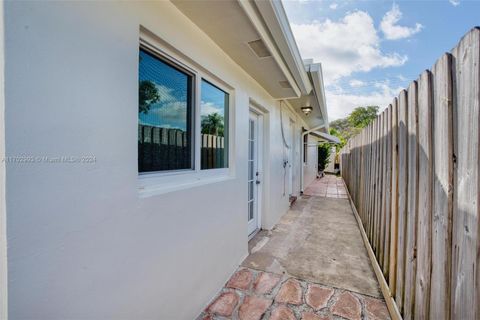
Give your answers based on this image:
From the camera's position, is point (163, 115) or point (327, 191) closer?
point (163, 115)

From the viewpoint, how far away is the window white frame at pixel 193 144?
155cm

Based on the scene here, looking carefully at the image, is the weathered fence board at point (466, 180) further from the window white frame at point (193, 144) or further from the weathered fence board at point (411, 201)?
the window white frame at point (193, 144)

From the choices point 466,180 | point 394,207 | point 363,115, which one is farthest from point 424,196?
point 363,115

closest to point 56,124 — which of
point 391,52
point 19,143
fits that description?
point 19,143

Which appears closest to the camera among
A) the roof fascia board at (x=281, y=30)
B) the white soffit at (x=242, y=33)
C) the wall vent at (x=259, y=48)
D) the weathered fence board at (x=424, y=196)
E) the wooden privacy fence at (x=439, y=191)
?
the wooden privacy fence at (x=439, y=191)

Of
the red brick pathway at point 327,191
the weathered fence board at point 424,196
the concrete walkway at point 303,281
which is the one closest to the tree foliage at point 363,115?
the red brick pathway at point 327,191

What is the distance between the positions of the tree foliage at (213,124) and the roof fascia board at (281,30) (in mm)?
1061

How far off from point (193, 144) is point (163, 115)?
45cm

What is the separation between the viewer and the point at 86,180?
1.08 m

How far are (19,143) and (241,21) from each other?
5.77ft

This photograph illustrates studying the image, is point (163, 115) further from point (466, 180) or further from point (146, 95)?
point (466, 180)

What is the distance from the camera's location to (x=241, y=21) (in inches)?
71.7

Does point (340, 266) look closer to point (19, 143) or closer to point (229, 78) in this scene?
point (229, 78)

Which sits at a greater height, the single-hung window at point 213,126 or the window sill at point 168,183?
the single-hung window at point 213,126
